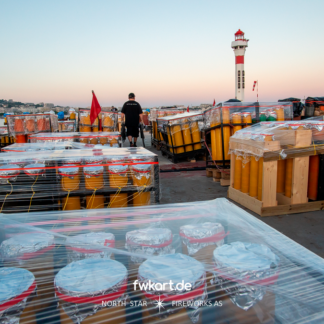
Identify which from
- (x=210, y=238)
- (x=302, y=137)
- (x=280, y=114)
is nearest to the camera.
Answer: (x=210, y=238)

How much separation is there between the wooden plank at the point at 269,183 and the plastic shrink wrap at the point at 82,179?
1.87 metres

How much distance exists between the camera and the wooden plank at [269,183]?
13.4 ft

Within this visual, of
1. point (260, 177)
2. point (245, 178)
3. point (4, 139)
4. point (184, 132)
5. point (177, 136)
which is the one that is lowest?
point (245, 178)

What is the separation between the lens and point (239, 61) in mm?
24297

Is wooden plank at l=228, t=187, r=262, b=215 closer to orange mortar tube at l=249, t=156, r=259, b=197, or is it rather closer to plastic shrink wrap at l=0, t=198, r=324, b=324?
orange mortar tube at l=249, t=156, r=259, b=197

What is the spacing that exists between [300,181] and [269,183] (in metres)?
0.54

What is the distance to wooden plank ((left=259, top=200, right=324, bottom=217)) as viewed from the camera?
4160mm

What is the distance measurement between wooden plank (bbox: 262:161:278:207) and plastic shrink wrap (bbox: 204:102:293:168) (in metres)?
2.16

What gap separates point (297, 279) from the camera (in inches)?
50.3

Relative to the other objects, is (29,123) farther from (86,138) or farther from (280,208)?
(280,208)

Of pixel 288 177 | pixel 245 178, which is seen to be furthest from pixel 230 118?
pixel 288 177

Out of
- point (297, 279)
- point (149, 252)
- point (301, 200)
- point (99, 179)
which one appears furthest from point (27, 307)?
point (301, 200)

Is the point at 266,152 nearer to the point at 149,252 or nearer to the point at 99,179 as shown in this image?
the point at 99,179

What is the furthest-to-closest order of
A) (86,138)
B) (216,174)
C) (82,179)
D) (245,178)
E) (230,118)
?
(216,174) → (230,118) → (86,138) → (245,178) → (82,179)
